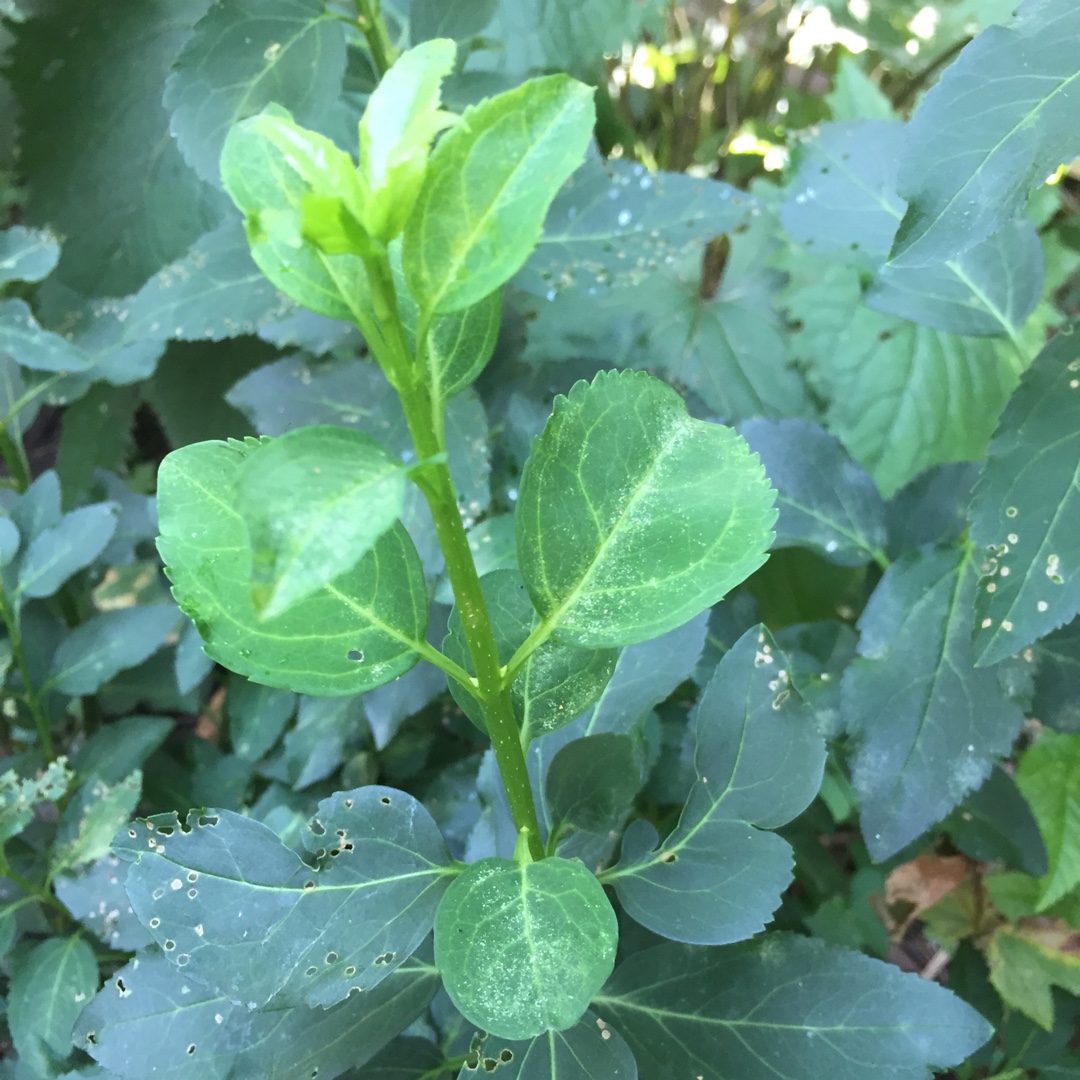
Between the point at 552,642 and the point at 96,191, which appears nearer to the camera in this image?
the point at 552,642

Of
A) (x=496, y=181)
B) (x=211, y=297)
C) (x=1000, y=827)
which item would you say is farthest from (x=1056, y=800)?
(x=211, y=297)

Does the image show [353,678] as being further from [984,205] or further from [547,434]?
[984,205]

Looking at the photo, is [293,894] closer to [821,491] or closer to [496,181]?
[496,181]

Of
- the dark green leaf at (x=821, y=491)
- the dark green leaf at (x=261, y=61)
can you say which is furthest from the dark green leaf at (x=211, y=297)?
the dark green leaf at (x=821, y=491)

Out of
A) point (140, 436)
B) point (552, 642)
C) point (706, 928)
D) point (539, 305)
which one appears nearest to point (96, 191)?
point (140, 436)

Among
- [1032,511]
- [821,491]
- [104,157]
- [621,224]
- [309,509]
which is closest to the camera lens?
[309,509]

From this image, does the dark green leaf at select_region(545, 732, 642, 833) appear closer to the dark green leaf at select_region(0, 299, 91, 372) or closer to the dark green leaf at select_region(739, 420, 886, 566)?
the dark green leaf at select_region(739, 420, 886, 566)
